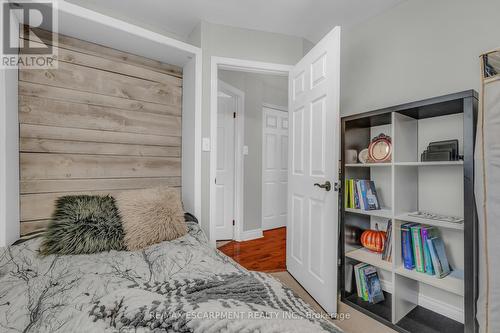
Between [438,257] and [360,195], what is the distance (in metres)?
0.61

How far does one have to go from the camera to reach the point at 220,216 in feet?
11.2

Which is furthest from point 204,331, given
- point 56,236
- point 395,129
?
point 395,129

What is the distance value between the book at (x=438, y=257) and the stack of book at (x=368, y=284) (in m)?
0.47

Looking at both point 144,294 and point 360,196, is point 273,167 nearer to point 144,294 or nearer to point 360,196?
point 360,196

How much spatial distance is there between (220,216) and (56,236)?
2.17 metres

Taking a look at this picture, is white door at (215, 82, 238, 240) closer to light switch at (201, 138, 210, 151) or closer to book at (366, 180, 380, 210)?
light switch at (201, 138, 210, 151)

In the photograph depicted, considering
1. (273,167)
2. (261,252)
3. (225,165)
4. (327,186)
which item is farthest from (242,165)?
(327,186)

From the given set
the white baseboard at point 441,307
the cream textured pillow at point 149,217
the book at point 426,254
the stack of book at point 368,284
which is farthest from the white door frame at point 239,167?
the book at point 426,254

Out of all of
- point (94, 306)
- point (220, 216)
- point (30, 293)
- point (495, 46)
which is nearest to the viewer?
point (94, 306)

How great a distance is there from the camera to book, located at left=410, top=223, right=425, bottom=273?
1.59 metres

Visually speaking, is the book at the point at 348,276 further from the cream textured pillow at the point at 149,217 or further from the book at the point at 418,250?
the cream textured pillow at the point at 149,217

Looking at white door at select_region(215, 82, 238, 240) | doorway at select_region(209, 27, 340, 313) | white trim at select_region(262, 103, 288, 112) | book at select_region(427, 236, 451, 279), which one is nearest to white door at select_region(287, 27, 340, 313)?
doorway at select_region(209, 27, 340, 313)

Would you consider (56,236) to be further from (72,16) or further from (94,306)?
(72,16)

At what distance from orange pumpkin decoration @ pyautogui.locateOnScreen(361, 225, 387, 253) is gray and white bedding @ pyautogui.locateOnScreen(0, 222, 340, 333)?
1.23 metres
